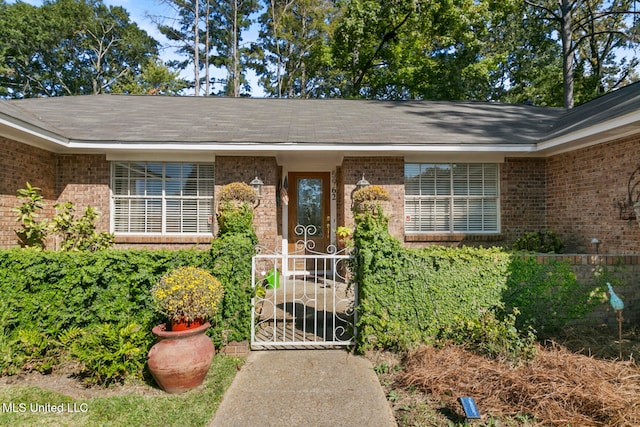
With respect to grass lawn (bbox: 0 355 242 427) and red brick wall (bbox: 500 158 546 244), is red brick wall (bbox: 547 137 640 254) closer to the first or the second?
red brick wall (bbox: 500 158 546 244)

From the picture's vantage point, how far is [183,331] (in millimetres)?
3689

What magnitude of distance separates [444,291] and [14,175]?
314 inches

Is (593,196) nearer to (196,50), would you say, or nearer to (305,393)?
(305,393)

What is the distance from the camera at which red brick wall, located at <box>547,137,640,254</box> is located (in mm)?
6121

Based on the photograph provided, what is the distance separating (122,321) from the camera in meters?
4.30

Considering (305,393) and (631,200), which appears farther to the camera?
(631,200)

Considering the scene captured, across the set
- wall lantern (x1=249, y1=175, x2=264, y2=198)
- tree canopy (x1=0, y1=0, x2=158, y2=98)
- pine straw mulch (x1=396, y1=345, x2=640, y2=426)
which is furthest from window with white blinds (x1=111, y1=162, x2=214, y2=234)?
tree canopy (x1=0, y1=0, x2=158, y2=98)

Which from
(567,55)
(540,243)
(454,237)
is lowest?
(540,243)

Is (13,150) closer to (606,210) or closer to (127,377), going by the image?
(127,377)

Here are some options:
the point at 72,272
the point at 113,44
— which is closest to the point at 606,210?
the point at 72,272

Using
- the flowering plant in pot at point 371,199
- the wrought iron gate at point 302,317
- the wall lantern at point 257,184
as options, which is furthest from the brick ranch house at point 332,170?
the wrought iron gate at point 302,317

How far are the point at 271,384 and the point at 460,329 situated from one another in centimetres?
251

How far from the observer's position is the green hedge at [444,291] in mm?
4449

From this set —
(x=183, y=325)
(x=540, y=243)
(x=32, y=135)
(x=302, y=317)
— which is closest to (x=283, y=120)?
(x=32, y=135)
